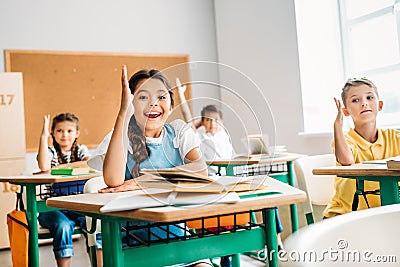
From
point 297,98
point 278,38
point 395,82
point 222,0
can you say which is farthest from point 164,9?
point 395,82

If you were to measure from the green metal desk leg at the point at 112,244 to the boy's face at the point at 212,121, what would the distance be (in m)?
0.33

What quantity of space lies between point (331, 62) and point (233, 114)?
10.2 ft

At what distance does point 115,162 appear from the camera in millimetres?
1397

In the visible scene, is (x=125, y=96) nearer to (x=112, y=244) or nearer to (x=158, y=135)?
(x=158, y=135)

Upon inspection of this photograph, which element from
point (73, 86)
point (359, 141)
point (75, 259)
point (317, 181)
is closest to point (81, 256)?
point (75, 259)

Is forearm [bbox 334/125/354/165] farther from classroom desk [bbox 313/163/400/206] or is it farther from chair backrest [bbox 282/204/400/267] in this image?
chair backrest [bbox 282/204/400/267]

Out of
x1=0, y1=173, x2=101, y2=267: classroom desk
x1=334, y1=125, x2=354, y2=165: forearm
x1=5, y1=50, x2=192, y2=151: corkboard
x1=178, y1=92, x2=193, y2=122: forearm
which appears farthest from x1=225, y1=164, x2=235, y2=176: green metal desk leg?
x1=5, y1=50, x2=192, y2=151: corkboard

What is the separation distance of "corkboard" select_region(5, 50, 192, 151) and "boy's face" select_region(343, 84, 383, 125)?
9.62ft

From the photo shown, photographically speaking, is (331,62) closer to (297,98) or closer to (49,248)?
(297,98)

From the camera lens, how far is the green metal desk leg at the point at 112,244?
3.68 feet

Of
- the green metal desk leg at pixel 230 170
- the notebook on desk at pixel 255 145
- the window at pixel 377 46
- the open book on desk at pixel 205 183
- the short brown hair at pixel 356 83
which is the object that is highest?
the window at pixel 377 46

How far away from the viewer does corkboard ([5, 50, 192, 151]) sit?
4.59 meters

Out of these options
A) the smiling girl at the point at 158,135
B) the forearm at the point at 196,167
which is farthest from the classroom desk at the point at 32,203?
the forearm at the point at 196,167

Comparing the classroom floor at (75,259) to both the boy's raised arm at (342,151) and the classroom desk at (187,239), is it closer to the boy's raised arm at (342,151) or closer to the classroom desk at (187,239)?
the boy's raised arm at (342,151)
